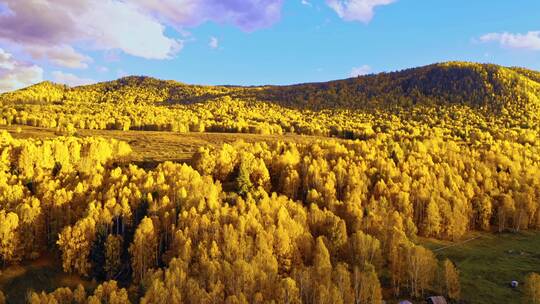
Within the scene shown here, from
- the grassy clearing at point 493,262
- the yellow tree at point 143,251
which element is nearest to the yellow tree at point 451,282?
the grassy clearing at point 493,262

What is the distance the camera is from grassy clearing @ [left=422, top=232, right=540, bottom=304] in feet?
240

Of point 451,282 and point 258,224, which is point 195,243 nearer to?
point 258,224

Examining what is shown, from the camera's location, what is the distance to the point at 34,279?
84875 millimetres

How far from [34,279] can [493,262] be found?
96.0 m

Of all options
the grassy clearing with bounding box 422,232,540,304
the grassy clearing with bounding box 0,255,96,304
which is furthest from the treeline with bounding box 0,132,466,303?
the grassy clearing with bounding box 422,232,540,304

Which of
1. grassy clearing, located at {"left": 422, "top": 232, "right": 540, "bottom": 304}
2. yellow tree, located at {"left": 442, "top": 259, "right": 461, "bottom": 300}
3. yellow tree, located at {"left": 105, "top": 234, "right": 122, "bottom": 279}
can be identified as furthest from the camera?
yellow tree, located at {"left": 105, "top": 234, "right": 122, "bottom": 279}

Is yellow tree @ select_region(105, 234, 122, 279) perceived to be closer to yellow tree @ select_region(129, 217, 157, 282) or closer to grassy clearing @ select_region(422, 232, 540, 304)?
yellow tree @ select_region(129, 217, 157, 282)

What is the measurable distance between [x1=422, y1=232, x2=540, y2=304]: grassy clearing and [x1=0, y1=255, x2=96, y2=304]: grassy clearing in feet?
238

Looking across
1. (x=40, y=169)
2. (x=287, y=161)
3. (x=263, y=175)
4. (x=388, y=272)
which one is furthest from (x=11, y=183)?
(x=388, y=272)

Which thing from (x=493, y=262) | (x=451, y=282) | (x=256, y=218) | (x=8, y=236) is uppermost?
(x=256, y=218)

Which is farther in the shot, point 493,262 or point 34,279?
point 493,262

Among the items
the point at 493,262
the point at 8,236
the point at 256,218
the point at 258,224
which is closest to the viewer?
the point at 258,224

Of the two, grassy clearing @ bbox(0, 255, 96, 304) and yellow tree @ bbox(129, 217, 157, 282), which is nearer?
grassy clearing @ bbox(0, 255, 96, 304)

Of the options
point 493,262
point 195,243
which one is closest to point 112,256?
point 195,243
